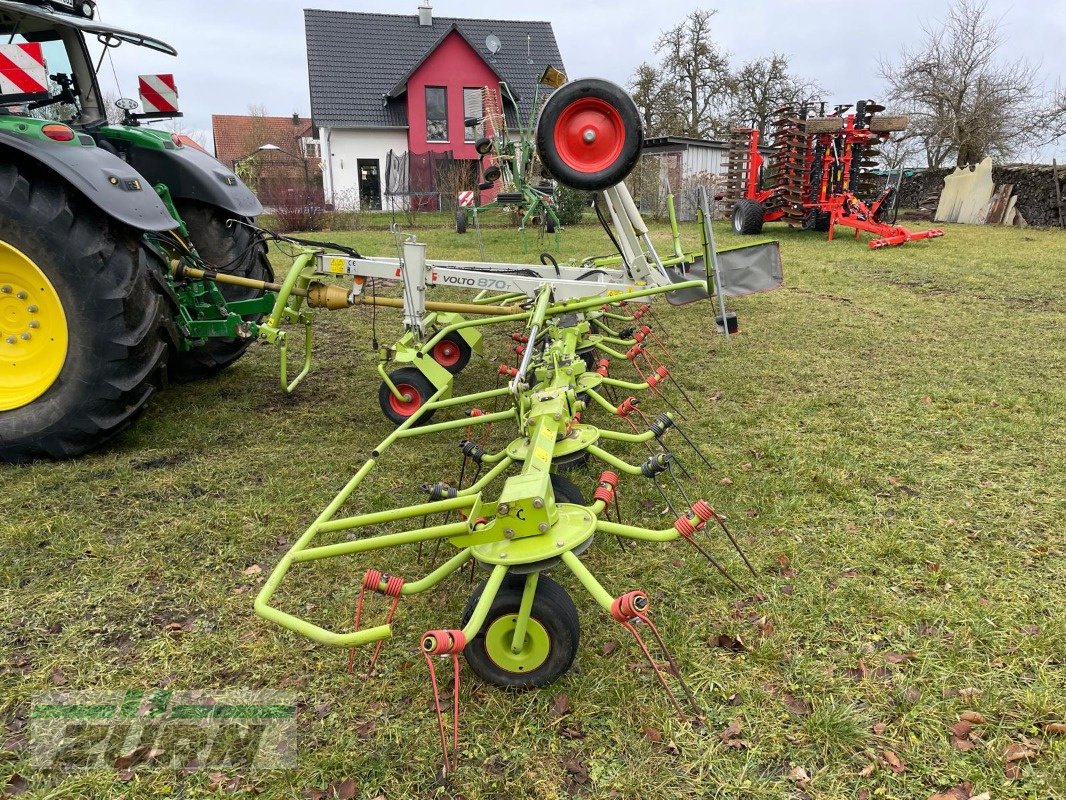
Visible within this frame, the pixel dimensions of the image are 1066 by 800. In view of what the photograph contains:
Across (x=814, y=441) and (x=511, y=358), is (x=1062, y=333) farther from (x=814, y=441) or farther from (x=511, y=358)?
(x=511, y=358)

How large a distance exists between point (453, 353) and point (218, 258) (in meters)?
1.69

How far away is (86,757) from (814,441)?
3.41m

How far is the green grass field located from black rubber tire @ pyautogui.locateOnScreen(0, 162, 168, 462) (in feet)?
0.68

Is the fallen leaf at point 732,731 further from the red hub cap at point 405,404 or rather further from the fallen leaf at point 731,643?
the red hub cap at point 405,404

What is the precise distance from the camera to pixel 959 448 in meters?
3.58

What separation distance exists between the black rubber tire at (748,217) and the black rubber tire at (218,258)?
1097 centimetres

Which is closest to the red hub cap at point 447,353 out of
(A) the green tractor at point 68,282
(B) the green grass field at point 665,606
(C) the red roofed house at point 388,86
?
(B) the green grass field at point 665,606

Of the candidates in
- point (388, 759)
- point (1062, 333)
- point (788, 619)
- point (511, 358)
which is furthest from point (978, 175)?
point (388, 759)

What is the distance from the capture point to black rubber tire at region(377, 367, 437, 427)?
402 cm

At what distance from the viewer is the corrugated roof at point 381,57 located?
23.9 m

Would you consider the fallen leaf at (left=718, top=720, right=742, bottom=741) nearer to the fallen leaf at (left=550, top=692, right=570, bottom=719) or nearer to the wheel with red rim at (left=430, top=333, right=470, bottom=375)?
the fallen leaf at (left=550, top=692, right=570, bottom=719)

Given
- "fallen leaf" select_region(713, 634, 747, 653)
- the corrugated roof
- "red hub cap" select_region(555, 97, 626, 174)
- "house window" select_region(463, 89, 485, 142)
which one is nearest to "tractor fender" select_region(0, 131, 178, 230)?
"red hub cap" select_region(555, 97, 626, 174)

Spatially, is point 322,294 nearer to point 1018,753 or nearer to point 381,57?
point 1018,753

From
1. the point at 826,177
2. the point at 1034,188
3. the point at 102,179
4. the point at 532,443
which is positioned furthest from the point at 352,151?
the point at 532,443
